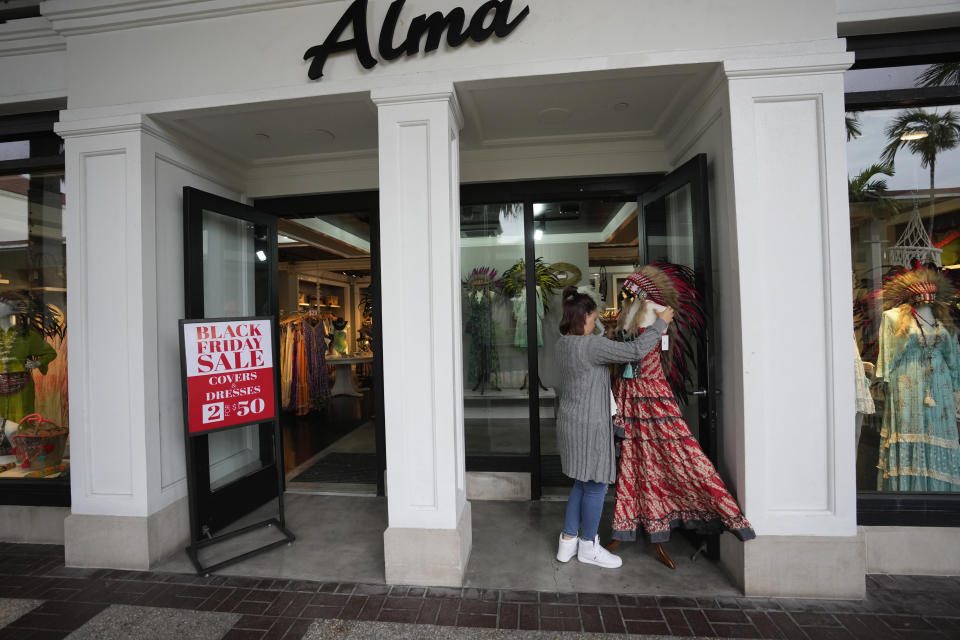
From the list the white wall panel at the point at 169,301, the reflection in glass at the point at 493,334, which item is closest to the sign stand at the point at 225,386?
the white wall panel at the point at 169,301

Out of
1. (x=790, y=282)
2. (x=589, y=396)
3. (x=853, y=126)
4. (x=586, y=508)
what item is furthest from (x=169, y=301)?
(x=853, y=126)

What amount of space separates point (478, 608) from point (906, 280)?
11.4 feet

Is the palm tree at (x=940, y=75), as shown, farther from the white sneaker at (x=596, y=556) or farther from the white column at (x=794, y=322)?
the white sneaker at (x=596, y=556)

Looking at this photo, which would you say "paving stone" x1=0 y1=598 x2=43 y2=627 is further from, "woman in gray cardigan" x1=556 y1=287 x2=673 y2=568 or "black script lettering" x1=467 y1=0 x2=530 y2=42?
"black script lettering" x1=467 y1=0 x2=530 y2=42

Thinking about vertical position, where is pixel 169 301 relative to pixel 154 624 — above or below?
above

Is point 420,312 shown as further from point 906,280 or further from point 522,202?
point 906,280

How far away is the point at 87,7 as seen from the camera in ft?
9.24

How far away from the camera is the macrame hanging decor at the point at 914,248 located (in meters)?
2.87

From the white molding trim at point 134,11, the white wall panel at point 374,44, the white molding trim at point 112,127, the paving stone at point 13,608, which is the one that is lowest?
the paving stone at point 13,608

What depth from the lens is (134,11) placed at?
9.21 ft

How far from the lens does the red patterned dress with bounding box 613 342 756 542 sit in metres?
2.61

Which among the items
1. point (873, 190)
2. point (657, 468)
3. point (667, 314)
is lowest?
point (657, 468)

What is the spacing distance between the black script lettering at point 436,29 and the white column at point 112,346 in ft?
6.29

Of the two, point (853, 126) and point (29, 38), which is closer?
point (853, 126)
